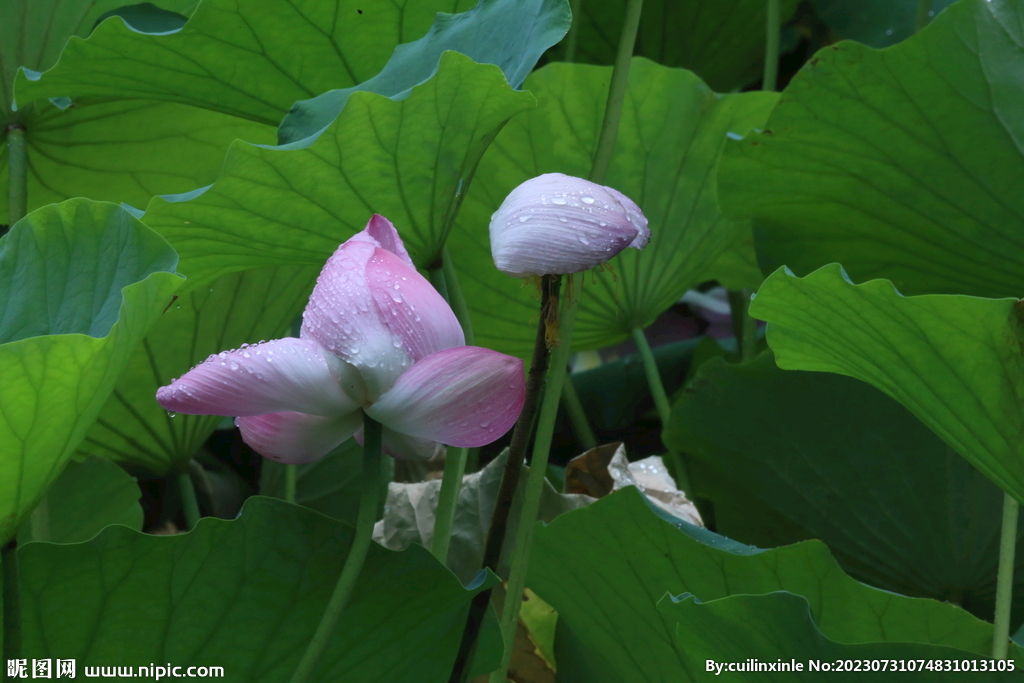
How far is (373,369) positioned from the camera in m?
0.32

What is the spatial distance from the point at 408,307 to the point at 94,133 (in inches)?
17.0

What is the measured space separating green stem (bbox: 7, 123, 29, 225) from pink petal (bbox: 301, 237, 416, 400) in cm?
28

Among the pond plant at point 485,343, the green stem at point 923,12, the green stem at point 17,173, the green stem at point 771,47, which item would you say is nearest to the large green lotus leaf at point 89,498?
the pond plant at point 485,343

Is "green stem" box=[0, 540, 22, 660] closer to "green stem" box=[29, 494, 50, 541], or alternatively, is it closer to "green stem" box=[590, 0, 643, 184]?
"green stem" box=[29, 494, 50, 541]

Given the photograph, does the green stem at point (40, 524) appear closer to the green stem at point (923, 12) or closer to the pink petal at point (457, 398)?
the pink petal at point (457, 398)

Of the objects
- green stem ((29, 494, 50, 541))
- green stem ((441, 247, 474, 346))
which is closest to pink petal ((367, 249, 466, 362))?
green stem ((441, 247, 474, 346))

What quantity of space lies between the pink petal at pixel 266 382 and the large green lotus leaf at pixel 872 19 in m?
0.79

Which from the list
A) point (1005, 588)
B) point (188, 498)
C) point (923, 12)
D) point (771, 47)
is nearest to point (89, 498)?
point (188, 498)

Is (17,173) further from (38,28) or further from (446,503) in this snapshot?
(446,503)

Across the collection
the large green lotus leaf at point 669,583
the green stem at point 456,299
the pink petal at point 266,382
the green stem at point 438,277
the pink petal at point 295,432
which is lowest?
the large green lotus leaf at point 669,583

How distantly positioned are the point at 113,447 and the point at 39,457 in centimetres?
34

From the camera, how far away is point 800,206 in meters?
0.59

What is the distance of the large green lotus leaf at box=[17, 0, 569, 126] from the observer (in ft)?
1.54

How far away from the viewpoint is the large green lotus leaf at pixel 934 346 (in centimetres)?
37
